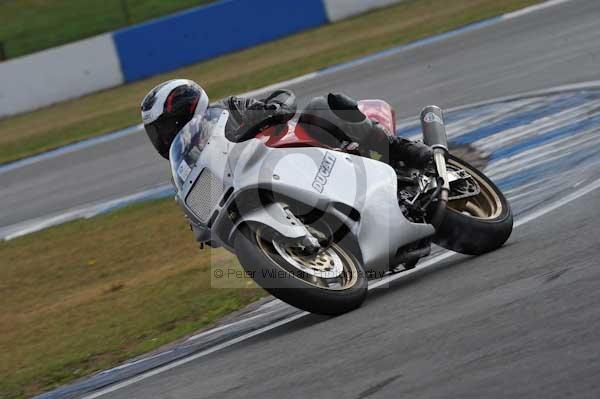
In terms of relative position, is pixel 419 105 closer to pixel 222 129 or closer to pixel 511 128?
pixel 511 128

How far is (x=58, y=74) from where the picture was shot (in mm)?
22875

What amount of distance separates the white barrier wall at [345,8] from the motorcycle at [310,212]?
17204 mm

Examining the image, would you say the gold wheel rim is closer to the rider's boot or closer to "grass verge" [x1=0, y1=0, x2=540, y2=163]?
the rider's boot

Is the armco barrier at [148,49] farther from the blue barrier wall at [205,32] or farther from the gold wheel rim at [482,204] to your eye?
the gold wheel rim at [482,204]

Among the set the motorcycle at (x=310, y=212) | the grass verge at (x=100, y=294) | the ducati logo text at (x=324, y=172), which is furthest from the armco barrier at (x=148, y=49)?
the ducati logo text at (x=324, y=172)

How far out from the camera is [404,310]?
5.19 m

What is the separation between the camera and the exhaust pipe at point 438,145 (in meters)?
6.07

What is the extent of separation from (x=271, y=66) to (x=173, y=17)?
386cm

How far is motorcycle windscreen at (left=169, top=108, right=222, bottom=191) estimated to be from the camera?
5785 mm

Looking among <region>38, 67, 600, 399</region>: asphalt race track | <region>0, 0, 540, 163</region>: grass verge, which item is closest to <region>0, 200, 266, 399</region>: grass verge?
<region>38, 67, 600, 399</region>: asphalt race track

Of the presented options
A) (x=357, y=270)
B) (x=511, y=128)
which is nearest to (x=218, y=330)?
(x=357, y=270)

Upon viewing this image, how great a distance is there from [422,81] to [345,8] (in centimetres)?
935

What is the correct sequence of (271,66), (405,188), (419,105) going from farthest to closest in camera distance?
(271,66) < (419,105) < (405,188)

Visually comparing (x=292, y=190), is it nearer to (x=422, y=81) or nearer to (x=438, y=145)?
(x=438, y=145)
